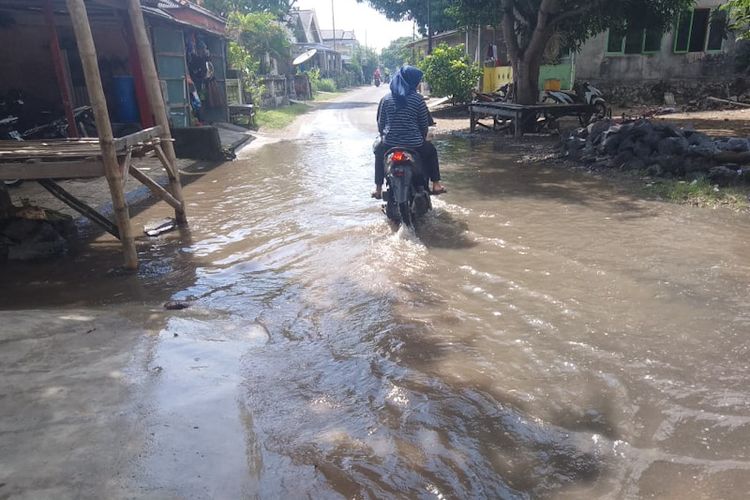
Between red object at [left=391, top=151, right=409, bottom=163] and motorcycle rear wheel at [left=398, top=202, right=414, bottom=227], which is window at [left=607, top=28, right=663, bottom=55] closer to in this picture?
red object at [left=391, top=151, right=409, bottom=163]

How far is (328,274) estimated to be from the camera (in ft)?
16.9

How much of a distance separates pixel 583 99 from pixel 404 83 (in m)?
10.5

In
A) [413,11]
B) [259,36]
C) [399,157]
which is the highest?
[413,11]

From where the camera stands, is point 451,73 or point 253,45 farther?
point 253,45

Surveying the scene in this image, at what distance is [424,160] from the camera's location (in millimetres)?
6664

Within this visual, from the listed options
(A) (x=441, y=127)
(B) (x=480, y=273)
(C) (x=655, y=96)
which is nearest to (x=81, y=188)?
(B) (x=480, y=273)

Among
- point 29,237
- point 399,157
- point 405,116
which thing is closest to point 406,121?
point 405,116

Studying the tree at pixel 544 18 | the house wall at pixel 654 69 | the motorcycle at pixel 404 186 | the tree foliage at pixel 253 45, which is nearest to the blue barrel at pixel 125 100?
the motorcycle at pixel 404 186

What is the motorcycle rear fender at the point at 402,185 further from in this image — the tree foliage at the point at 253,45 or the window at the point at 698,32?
the window at the point at 698,32

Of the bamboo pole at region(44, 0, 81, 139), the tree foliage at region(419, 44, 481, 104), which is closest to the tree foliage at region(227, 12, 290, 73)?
the tree foliage at region(419, 44, 481, 104)

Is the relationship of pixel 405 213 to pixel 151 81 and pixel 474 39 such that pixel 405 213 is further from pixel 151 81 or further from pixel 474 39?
pixel 474 39

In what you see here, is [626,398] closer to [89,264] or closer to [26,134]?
[89,264]

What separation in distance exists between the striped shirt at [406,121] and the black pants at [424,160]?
11 cm

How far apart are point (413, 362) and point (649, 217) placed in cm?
435
